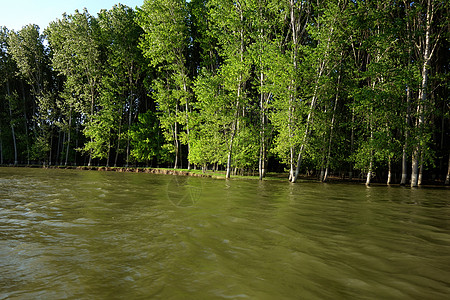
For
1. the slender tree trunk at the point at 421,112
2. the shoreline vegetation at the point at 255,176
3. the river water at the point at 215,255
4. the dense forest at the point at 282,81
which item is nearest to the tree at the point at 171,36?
the dense forest at the point at 282,81

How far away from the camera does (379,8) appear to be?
70.8 ft

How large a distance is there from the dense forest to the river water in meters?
14.8

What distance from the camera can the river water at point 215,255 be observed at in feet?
10.4

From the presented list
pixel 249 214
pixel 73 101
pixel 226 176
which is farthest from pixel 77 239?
pixel 73 101

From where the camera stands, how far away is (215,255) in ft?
14.4

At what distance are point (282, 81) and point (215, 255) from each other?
62.2 ft

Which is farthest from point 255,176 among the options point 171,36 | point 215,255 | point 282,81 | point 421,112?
point 215,255

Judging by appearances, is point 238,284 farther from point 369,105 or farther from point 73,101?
point 73,101

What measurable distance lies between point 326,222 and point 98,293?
19.2 feet

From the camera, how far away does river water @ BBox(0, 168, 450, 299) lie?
124 inches

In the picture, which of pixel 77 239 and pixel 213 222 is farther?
pixel 213 222

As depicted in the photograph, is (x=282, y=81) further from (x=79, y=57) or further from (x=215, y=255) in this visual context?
(x=79, y=57)

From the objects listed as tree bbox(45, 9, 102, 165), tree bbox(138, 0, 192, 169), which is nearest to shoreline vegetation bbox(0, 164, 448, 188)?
tree bbox(138, 0, 192, 169)

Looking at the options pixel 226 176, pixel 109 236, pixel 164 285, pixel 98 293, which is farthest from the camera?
pixel 226 176
